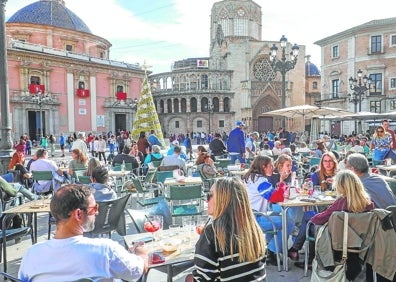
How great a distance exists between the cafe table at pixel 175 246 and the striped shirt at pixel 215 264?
0.46 m

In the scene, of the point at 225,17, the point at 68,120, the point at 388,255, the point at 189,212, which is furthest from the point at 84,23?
the point at 388,255

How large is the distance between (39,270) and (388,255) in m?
3.06

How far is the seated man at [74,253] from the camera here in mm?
2055

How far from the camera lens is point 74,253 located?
6.81 ft

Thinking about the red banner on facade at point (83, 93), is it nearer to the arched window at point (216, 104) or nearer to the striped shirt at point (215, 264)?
Answer: the arched window at point (216, 104)

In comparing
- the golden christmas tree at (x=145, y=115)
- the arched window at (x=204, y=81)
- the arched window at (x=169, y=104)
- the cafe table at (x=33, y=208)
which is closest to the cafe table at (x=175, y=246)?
the cafe table at (x=33, y=208)

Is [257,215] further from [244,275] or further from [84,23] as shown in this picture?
[84,23]

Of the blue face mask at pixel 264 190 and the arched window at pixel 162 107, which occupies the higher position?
the arched window at pixel 162 107

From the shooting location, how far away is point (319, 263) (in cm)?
332

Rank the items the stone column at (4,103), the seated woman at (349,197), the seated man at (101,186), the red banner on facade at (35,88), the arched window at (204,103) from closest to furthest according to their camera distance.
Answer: the seated woman at (349,197) < the seated man at (101,186) < the stone column at (4,103) < the red banner on facade at (35,88) < the arched window at (204,103)

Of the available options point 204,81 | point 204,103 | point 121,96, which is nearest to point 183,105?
point 204,103

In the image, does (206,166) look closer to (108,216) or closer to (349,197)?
(108,216)

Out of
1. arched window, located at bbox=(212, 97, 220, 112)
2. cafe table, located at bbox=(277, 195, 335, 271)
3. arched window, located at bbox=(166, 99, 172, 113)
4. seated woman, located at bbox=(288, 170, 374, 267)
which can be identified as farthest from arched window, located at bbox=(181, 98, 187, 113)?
seated woman, located at bbox=(288, 170, 374, 267)

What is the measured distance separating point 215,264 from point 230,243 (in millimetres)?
175
